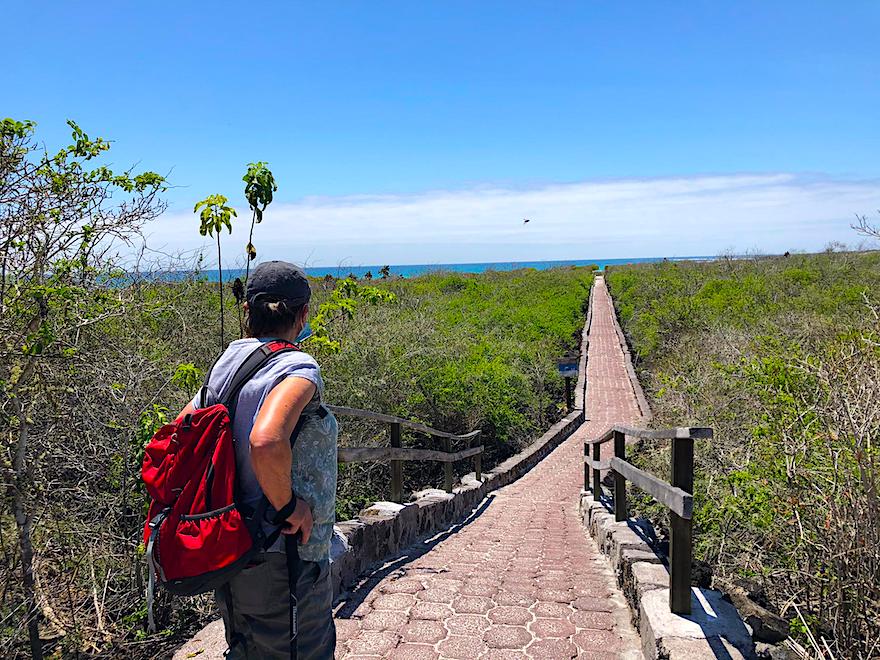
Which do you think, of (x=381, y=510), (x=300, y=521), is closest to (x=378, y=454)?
(x=381, y=510)

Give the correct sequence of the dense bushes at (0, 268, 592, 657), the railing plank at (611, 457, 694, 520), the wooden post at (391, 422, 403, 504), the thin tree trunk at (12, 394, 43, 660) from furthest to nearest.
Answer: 1. the wooden post at (391, 422, 403, 504)
2. the dense bushes at (0, 268, 592, 657)
3. the thin tree trunk at (12, 394, 43, 660)
4. the railing plank at (611, 457, 694, 520)

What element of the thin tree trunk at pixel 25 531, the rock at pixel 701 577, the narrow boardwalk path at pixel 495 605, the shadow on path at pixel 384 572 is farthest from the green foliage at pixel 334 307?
the rock at pixel 701 577

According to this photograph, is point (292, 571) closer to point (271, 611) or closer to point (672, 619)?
point (271, 611)

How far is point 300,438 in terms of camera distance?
7.14ft

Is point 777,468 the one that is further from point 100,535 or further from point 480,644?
point 100,535

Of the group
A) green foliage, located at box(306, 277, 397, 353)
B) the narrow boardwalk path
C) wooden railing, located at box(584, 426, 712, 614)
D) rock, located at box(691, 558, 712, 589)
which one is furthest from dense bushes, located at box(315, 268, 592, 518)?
wooden railing, located at box(584, 426, 712, 614)

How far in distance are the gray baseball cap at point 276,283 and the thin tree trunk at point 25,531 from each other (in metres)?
3.07

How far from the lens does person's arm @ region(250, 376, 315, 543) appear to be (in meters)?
1.96

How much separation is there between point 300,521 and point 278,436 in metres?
0.33

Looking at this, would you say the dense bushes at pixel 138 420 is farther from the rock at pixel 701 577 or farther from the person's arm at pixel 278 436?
the rock at pixel 701 577

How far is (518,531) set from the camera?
7680mm

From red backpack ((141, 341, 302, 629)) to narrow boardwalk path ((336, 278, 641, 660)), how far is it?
63.6 inches

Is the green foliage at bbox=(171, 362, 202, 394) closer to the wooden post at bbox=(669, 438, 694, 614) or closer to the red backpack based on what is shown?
the red backpack

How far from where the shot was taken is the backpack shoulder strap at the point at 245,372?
213cm
